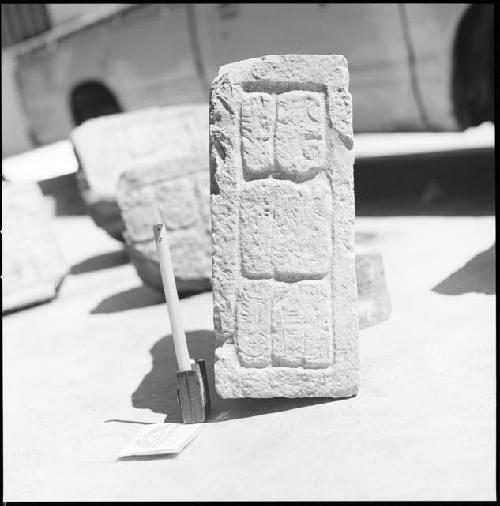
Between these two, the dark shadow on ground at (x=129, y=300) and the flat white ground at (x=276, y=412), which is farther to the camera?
the dark shadow on ground at (x=129, y=300)

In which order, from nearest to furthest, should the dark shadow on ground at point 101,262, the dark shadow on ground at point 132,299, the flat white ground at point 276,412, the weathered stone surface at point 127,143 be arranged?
the flat white ground at point 276,412, the dark shadow on ground at point 132,299, the weathered stone surface at point 127,143, the dark shadow on ground at point 101,262

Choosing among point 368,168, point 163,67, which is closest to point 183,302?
point 163,67

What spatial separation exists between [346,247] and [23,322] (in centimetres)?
247

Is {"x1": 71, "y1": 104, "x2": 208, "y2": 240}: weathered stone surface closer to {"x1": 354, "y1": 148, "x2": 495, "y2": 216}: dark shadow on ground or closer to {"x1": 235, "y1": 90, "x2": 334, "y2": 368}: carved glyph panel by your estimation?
{"x1": 354, "y1": 148, "x2": 495, "y2": 216}: dark shadow on ground

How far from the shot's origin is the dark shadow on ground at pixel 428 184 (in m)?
5.61

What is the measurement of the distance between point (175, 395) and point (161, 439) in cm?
46

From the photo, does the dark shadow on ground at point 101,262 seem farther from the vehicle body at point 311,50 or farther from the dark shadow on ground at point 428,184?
the dark shadow on ground at point 428,184

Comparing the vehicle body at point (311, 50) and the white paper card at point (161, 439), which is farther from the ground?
the vehicle body at point (311, 50)

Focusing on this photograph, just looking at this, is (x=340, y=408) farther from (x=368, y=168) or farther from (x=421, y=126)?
(x=368, y=168)

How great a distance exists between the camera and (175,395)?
3.09m

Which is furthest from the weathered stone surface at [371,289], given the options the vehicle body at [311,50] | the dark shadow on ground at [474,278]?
the vehicle body at [311,50]

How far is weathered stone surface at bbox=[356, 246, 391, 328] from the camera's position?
344cm

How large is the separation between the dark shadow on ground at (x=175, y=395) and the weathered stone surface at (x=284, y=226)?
0.07 m

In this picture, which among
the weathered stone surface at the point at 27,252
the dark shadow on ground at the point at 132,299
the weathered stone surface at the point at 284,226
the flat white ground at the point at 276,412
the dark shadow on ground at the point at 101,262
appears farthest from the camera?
the dark shadow on ground at the point at 101,262
